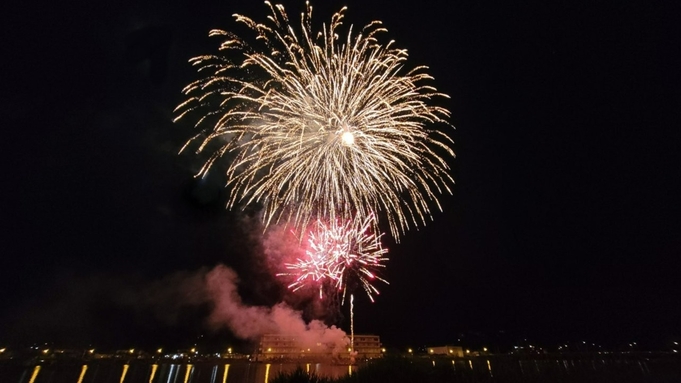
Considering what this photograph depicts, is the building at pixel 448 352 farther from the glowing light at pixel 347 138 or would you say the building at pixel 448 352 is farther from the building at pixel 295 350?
the glowing light at pixel 347 138

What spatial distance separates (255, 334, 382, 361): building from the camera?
91562 mm

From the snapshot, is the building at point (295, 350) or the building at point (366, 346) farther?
the building at point (366, 346)

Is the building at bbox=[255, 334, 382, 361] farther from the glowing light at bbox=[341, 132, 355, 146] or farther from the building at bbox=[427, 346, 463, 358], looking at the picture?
Answer: the glowing light at bbox=[341, 132, 355, 146]

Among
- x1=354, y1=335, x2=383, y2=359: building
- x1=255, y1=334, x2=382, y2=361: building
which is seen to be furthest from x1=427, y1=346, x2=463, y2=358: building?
x1=255, y1=334, x2=382, y2=361: building

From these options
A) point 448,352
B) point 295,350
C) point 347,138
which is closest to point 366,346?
point 295,350

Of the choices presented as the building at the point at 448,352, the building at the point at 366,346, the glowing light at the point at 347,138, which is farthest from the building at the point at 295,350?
the glowing light at the point at 347,138

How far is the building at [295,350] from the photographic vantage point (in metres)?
91.6

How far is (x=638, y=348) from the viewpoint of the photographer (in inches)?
6698

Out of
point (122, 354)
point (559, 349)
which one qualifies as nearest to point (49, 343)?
point (122, 354)

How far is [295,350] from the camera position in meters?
93.4

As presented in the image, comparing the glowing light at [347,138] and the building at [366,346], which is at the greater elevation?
the building at [366,346]

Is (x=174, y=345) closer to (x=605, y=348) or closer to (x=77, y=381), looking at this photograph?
(x=77, y=381)

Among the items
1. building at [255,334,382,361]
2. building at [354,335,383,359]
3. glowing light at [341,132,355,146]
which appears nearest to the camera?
glowing light at [341,132,355,146]

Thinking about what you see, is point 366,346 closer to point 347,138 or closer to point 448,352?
point 448,352
